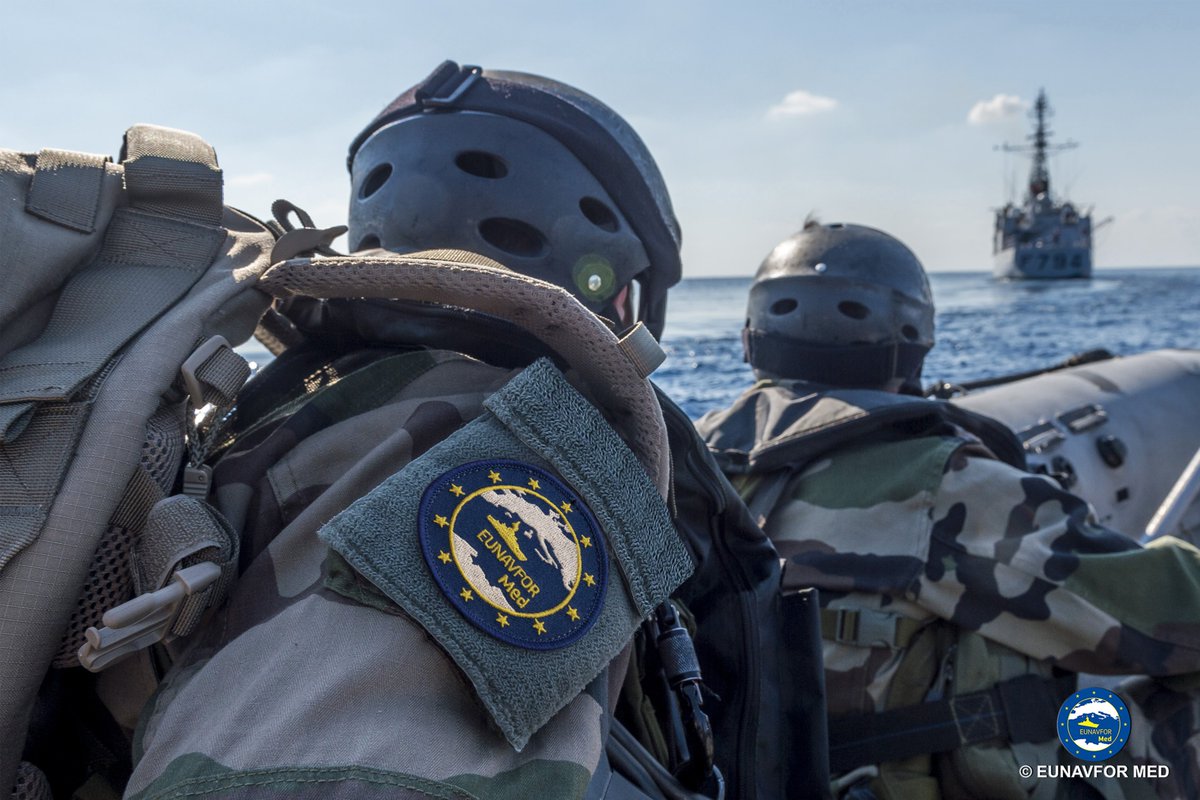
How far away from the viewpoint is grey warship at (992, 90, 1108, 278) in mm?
41406

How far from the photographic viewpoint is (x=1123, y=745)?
7.57 feet

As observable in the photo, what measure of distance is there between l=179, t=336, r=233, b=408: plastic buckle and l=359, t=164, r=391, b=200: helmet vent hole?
65cm

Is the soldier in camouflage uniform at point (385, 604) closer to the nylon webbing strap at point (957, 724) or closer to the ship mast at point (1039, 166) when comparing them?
the nylon webbing strap at point (957, 724)

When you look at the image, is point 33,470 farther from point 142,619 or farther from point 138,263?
point 138,263

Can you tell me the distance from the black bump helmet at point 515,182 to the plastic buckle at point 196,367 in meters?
0.53

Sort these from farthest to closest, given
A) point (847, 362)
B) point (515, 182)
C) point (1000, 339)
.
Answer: point (1000, 339) → point (847, 362) → point (515, 182)

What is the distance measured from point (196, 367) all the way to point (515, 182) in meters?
0.64

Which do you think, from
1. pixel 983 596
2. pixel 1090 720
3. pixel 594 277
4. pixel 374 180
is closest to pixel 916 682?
pixel 983 596

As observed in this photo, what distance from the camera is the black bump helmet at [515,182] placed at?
149 centimetres

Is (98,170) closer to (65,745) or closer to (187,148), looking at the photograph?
(187,148)

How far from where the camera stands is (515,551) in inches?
35.9

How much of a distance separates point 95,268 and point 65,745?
1.65ft

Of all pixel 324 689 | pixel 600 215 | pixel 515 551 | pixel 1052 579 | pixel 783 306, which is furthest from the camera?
pixel 783 306

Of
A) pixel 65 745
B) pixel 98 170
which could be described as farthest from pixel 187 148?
pixel 65 745
